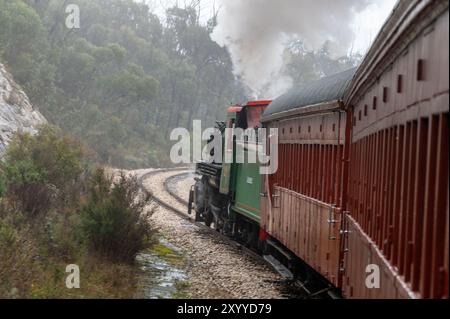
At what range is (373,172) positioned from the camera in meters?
6.55

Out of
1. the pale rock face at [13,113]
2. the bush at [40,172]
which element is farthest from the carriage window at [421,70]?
the pale rock face at [13,113]

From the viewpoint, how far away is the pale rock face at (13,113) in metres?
24.2

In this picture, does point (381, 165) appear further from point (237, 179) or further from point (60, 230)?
point (237, 179)

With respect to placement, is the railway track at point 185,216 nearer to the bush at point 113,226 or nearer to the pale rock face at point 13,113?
the bush at point 113,226

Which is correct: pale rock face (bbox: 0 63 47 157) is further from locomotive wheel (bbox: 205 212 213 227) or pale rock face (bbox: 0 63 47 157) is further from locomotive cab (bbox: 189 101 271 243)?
locomotive cab (bbox: 189 101 271 243)

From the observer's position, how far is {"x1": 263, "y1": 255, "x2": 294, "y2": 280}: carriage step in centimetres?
1249

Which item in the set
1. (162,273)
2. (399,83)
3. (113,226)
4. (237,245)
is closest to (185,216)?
(237,245)

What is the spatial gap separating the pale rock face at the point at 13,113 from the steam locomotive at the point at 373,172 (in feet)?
38.4

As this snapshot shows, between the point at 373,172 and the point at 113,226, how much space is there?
7.25 meters

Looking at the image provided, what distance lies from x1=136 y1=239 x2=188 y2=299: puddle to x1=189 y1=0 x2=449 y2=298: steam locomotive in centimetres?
185

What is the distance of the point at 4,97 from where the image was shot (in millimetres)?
28484

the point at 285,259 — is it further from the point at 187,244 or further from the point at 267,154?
the point at 187,244

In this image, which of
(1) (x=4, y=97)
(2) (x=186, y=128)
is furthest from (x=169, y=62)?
(1) (x=4, y=97)

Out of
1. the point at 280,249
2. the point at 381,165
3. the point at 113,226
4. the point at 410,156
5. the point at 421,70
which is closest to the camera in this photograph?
the point at 421,70
